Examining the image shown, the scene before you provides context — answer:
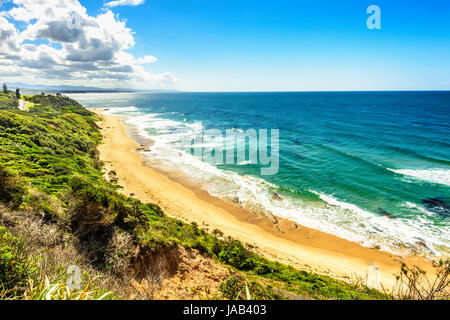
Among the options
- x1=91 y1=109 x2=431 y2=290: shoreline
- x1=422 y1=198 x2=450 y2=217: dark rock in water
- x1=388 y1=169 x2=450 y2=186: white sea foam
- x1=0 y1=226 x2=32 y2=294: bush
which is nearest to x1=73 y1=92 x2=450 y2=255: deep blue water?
x1=422 y1=198 x2=450 y2=217: dark rock in water

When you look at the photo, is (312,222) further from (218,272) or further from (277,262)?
(218,272)

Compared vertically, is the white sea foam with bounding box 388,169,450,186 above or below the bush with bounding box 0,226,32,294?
below

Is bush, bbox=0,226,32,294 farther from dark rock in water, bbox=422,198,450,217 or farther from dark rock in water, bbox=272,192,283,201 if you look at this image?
dark rock in water, bbox=422,198,450,217

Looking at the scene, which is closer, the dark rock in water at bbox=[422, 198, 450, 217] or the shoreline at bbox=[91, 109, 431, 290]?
the shoreline at bbox=[91, 109, 431, 290]

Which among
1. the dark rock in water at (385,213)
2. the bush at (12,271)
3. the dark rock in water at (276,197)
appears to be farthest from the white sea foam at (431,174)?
the bush at (12,271)

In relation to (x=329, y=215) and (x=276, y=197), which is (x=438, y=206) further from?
(x=276, y=197)
